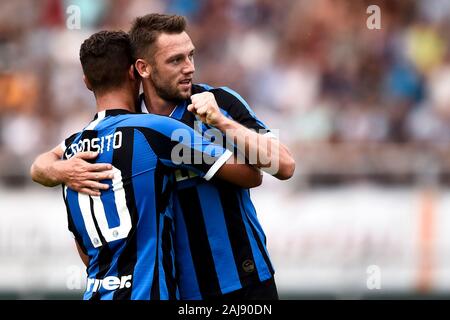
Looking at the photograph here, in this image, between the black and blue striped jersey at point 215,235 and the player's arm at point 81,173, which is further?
the black and blue striped jersey at point 215,235

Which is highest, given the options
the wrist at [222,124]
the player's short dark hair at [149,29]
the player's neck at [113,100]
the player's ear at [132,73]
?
the player's short dark hair at [149,29]

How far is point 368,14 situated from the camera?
12.1 metres

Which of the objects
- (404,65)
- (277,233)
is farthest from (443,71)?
(277,233)

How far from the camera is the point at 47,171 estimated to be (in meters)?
5.63

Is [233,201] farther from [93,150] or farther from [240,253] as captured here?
[93,150]

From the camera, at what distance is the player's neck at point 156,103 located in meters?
5.63

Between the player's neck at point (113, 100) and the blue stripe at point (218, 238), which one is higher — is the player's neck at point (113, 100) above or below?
above

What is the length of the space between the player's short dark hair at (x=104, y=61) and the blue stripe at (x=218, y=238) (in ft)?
2.61

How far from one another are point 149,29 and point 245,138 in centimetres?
93

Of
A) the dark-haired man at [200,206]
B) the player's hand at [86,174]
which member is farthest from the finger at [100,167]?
the dark-haired man at [200,206]

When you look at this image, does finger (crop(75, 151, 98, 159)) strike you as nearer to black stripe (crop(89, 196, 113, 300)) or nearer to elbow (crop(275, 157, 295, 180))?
black stripe (crop(89, 196, 113, 300))

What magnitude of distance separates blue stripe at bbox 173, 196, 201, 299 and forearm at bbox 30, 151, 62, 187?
2.34 ft

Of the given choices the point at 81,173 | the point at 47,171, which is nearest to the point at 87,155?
the point at 81,173

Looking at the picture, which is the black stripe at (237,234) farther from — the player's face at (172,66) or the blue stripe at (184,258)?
the player's face at (172,66)
